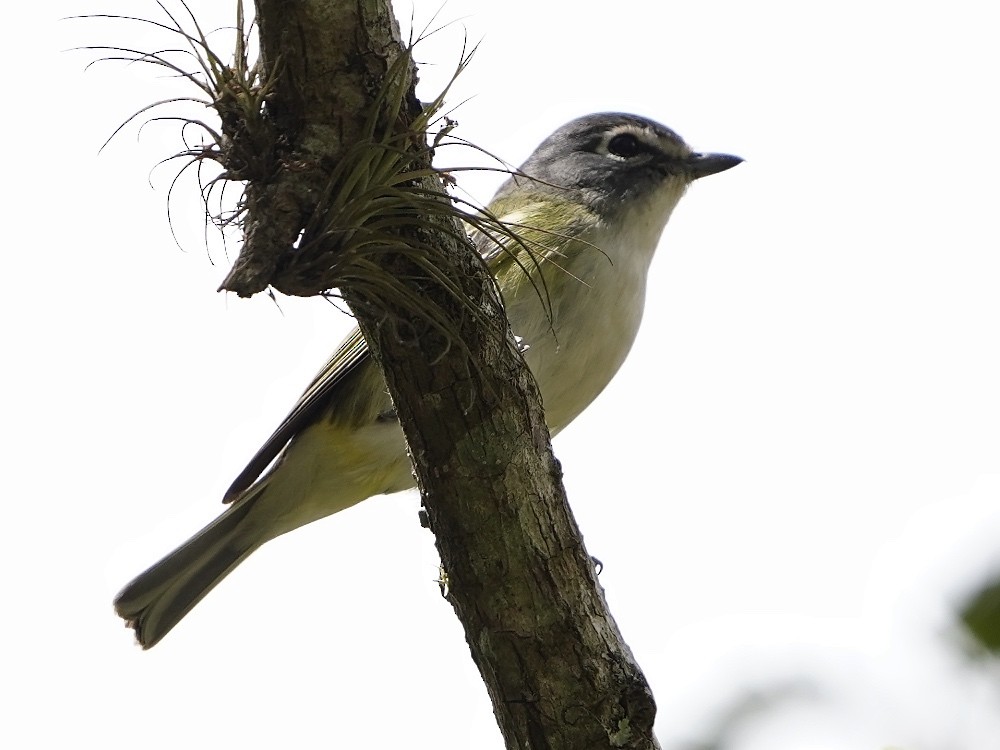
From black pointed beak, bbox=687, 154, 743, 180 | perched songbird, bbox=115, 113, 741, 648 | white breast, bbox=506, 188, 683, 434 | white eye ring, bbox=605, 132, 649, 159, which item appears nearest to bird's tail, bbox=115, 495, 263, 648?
perched songbird, bbox=115, 113, 741, 648

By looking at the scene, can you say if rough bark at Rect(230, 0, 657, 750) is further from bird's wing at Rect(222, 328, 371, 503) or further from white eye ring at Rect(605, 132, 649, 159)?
white eye ring at Rect(605, 132, 649, 159)

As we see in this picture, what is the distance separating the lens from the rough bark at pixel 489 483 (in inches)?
90.2

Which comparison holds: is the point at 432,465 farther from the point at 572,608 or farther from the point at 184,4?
the point at 184,4

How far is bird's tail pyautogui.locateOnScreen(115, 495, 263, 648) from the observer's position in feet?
15.6

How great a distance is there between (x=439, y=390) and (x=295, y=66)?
750mm

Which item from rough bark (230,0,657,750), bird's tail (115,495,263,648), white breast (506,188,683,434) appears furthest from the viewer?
bird's tail (115,495,263,648)

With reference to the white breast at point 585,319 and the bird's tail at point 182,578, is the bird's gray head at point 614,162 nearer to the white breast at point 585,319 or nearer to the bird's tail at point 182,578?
the white breast at point 585,319

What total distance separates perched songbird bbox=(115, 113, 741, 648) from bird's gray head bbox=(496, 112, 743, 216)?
0.01m

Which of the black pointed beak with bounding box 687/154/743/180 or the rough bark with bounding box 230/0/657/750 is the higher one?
the black pointed beak with bounding box 687/154/743/180

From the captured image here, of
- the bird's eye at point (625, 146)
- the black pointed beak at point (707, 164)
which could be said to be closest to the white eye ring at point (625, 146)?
the bird's eye at point (625, 146)

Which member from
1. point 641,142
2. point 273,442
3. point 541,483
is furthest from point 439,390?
point 641,142

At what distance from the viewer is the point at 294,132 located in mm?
2252

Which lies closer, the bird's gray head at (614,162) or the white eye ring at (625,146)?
the bird's gray head at (614,162)

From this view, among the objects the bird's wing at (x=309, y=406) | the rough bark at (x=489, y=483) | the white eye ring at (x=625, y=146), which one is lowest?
the rough bark at (x=489, y=483)
